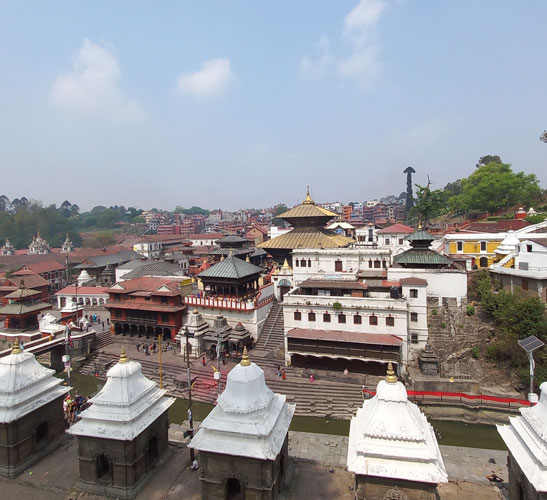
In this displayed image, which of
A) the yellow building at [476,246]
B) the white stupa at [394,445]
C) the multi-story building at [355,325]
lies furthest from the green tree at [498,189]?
the white stupa at [394,445]

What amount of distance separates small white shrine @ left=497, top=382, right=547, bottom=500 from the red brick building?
2572 centimetres

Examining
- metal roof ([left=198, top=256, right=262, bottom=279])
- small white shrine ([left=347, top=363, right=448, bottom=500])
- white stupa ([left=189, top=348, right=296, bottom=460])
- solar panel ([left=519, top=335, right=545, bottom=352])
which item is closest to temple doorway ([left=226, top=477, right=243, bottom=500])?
white stupa ([left=189, top=348, right=296, bottom=460])

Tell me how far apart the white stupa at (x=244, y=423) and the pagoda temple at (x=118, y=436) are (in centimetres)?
236

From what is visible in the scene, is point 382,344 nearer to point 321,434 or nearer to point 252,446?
point 321,434

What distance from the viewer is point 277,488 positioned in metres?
10.5

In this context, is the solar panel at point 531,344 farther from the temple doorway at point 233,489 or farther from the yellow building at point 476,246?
the yellow building at point 476,246

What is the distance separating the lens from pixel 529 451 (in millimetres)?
8641

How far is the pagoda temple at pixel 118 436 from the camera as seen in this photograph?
36.0 ft

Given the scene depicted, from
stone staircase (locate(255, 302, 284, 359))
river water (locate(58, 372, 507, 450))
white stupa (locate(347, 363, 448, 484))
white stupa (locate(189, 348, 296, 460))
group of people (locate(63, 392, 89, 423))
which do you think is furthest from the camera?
stone staircase (locate(255, 302, 284, 359))

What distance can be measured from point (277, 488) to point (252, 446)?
2.00 metres

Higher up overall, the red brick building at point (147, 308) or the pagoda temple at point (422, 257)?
the pagoda temple at point (422, 257)

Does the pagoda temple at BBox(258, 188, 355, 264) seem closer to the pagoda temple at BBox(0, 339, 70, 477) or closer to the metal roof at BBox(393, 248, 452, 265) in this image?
the metal roof at BBox(393, 248, 452, 265)

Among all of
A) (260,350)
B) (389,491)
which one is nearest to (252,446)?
(389,491)

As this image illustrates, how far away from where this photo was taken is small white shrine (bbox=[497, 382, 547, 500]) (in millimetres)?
8039
